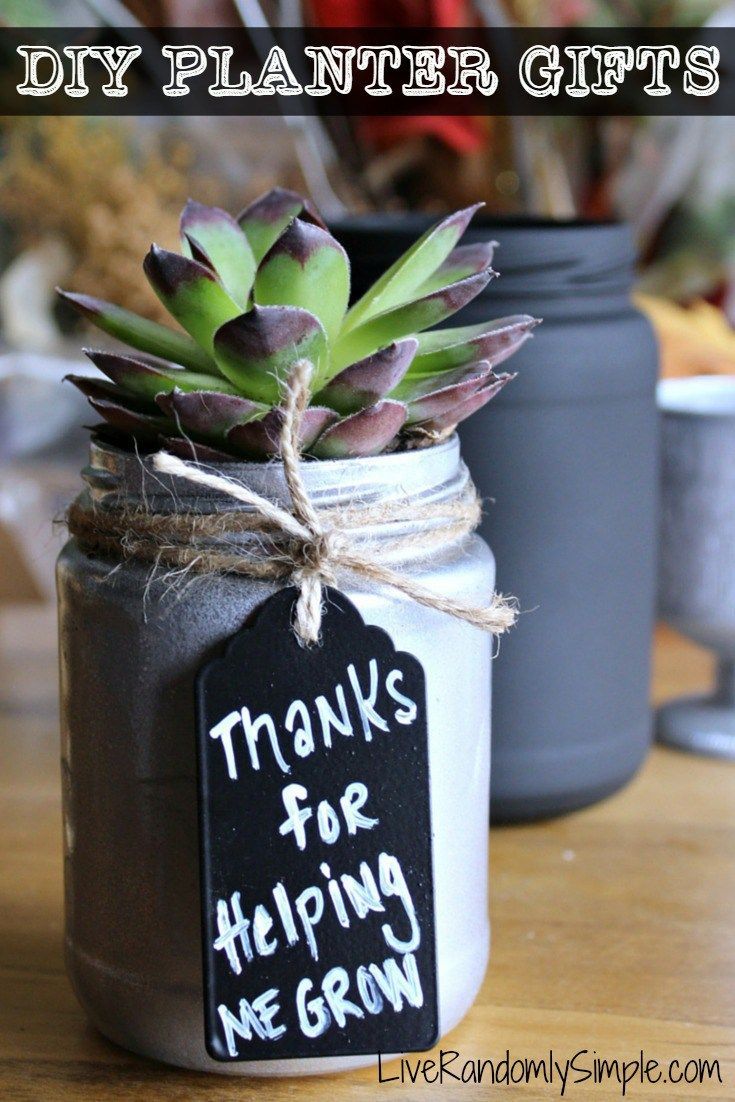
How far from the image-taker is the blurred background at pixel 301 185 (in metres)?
0.98

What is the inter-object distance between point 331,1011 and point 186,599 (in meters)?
0.15

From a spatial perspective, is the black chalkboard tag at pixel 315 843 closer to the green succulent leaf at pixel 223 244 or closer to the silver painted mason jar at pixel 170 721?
the silver painted mason jar at pixel 170 721

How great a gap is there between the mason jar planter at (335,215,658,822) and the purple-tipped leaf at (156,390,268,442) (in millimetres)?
233

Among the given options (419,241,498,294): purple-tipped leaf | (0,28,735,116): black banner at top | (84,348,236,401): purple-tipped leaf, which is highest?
(0,28,735,116): black banner at top

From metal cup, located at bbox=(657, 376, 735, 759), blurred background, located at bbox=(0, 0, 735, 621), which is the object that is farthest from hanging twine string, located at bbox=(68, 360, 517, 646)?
blurred background, located at bbox=(0, 0, 735, 621)

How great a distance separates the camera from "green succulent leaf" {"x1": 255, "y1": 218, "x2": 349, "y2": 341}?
0.41m

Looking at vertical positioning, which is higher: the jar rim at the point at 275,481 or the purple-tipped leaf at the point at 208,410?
the purple-tipped leaf at the point at 208,410

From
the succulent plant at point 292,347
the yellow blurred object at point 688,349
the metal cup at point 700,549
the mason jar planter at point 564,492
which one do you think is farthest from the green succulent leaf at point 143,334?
the yellow blurred object at point 688,349

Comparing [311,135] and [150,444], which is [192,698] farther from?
[311,135]

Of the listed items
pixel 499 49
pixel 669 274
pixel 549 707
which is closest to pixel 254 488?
pixel 549 707

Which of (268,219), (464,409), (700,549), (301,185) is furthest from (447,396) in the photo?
(301,185)

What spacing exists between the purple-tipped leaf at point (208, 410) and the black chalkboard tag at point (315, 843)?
6 centimetres

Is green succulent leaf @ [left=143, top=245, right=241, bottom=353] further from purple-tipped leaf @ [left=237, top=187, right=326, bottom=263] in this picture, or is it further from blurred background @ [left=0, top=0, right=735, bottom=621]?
blurred background @ [left=0, top=0, right=735, bottom=621]

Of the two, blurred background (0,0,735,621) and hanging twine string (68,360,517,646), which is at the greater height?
blurred background (0,0,735,621)
